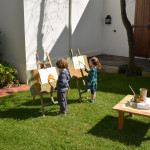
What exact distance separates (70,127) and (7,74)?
11.3ft

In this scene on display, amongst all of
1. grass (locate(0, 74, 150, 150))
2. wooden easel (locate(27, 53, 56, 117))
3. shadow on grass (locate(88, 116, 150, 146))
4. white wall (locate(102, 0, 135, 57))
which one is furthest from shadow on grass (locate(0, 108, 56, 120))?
white wall (locate(102, 0, 135, 57))

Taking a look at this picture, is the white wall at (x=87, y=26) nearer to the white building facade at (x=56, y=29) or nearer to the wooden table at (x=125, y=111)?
the white building facade at (x=56, y=29)

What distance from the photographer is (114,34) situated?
11.4 m

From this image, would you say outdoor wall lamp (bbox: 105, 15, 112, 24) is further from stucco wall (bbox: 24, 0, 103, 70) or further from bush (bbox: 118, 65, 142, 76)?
bush (bbox: 118, 65, 142, 76)

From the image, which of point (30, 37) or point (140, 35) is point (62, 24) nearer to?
point (30, 37)

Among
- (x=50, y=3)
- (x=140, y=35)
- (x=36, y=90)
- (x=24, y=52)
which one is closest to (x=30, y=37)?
(x=24, y=52)

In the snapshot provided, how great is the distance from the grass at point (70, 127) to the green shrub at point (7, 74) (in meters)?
0.93

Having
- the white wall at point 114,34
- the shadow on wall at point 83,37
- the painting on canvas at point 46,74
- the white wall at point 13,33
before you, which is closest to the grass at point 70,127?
the painting on canvas at point 46,74

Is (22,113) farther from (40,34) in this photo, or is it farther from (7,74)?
(40,34)

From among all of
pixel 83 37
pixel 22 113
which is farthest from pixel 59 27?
pixel 22 113

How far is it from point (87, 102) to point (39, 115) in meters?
1.37

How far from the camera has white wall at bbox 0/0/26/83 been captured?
740 centimetres

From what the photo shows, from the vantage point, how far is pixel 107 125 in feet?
15.9

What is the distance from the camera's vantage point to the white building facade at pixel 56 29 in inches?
296
